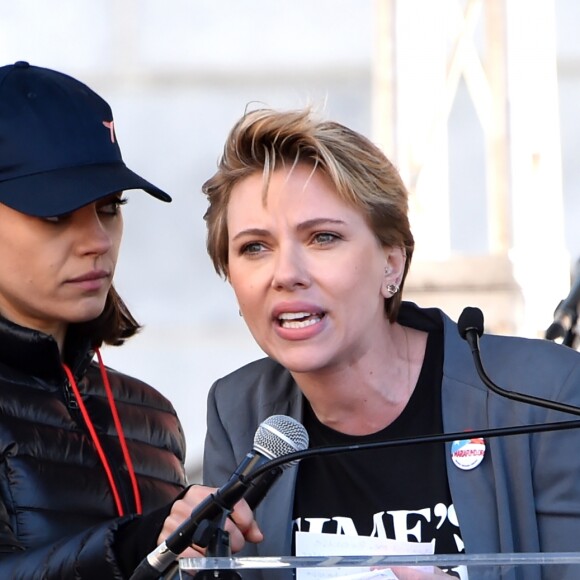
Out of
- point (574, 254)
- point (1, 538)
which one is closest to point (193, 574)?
point (1, 538)

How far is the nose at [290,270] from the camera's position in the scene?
226 centimetres

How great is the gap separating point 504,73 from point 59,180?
237 cm

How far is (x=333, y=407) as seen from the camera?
2447 millimetres

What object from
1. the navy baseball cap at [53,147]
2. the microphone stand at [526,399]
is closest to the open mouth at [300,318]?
the navy baseball cap at [53,147]

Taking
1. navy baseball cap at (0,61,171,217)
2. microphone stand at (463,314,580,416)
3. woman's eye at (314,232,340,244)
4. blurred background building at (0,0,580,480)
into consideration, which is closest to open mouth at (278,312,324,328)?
woman's eye at (314,232,340,244)

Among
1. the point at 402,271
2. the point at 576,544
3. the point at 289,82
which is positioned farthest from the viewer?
the point at 289,82

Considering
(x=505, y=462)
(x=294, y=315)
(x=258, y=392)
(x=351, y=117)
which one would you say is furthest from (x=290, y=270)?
(x=351, y=117)

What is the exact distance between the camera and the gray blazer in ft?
7.22

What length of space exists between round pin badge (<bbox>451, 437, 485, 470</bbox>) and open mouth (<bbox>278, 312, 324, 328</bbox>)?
1.01ft

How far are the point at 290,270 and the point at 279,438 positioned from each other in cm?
51

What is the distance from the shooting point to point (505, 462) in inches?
88.9

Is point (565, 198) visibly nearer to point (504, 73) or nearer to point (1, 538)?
Answer: point (504, 73)

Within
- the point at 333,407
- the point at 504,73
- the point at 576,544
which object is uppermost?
the point at 504,73

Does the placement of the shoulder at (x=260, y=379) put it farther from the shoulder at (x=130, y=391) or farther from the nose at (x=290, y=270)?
the nose at (x=290, y=270)
